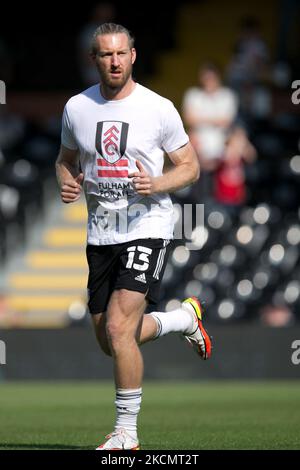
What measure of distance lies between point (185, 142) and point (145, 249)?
76 cm

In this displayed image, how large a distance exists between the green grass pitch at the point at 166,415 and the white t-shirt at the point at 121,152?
1.43 m

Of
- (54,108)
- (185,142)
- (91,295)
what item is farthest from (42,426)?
(54,108)

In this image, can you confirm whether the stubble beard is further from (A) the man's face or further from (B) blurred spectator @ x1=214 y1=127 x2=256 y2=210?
(B) blurred spectator @ x1=214 y1=127 x2=256 y2=210

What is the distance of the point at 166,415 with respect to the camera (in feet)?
37.3

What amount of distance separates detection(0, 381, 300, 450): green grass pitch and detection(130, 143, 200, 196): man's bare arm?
1.65m

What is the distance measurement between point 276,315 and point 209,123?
2.94 metres

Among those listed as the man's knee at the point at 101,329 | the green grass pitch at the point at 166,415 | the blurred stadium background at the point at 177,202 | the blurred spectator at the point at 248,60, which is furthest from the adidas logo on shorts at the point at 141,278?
the blurred spectator at the point at 248,60

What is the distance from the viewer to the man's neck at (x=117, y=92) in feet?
27.8

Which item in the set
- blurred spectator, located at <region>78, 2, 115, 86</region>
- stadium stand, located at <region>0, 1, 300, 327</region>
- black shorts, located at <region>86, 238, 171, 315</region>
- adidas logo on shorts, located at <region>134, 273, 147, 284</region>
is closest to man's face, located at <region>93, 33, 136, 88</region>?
black shorts, located at <region>86, 238, 171, 315</region>

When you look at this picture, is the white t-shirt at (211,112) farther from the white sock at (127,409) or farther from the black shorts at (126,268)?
the white sock at (127,409)

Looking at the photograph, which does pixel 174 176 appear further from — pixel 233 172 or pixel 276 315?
pixel 233 172

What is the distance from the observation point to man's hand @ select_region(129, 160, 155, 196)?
820 cm
